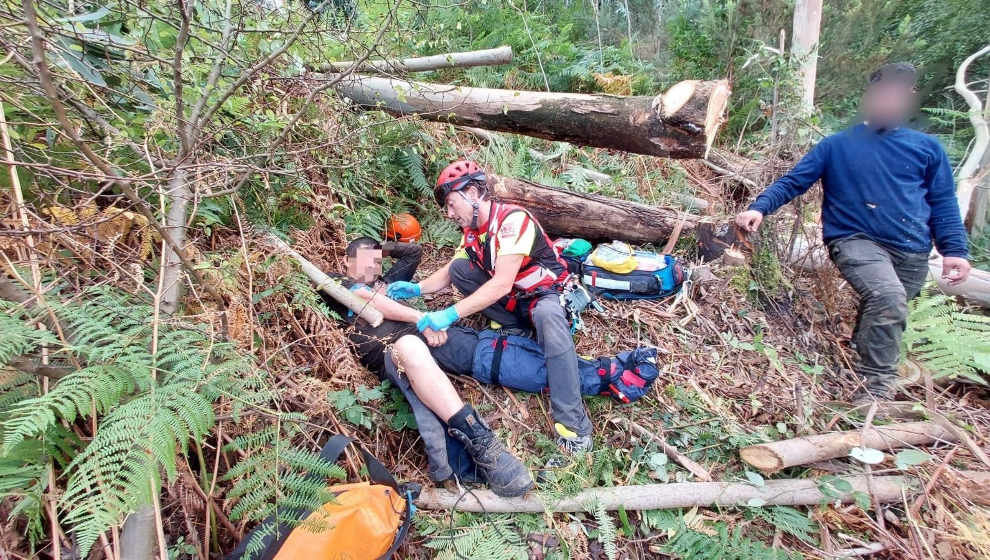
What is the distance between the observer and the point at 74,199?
2.29 meters

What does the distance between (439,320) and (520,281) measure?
0.59 metres

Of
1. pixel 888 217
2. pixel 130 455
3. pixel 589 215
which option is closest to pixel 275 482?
pixel 130 455

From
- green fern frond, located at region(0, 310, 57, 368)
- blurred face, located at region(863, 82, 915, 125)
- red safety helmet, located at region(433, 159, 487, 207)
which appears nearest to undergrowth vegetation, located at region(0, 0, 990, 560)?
green fern frond, located at region(0, 310, 57, 368)

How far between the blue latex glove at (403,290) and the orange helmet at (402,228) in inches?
29.3

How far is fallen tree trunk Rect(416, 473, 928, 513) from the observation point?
7.76 feet

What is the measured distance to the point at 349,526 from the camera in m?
1.91

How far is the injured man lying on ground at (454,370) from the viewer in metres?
2.52

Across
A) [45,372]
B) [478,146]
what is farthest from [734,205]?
[45,372]

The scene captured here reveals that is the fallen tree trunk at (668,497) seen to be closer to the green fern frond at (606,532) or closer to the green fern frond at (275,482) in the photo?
the green fern frond at (606,532)

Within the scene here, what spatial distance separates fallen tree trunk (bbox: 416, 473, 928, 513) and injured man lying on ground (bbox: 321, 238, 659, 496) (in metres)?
0.09

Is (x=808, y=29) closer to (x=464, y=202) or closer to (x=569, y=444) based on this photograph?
(x=464, y=202)

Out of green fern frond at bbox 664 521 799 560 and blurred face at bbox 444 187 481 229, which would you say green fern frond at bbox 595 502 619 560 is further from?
blurred face at bbox 444 187 481 229

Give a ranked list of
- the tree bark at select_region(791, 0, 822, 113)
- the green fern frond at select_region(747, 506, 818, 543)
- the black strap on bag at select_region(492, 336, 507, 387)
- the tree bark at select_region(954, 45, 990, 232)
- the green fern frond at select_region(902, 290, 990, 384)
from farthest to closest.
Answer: the tree bark at select_region(791, 0, 822, 113)
the tree bark at select_region(954, 45, 990, 232)
the black strap on bag at select_region(492, 336, 507, 387)
the green fern frond at select_region(902, 290, 990, 384)
the green fern frond at select_region(747, 506, 818, 543)

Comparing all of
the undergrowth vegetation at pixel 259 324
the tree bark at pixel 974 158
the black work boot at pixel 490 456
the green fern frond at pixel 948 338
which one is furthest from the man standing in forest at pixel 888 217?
the black work boot at pixel 490 456
